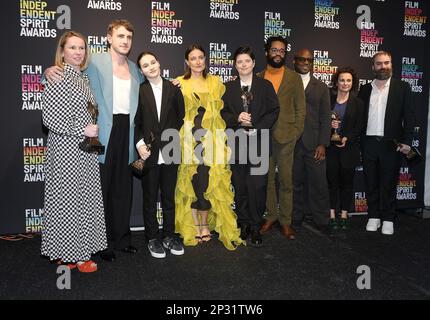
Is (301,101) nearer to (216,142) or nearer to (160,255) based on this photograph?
(216,142)

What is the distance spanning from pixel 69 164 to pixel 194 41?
2458 mm

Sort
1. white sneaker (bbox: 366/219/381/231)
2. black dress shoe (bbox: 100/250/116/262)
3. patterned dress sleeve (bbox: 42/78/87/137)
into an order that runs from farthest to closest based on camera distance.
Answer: white sneaker (bbox: 366/219/381/231) < black dress shoe (bbox: 100/250/116/262) < patterned dress sleeve (bbox: 42/78/87/137)

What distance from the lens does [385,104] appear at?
4.94m

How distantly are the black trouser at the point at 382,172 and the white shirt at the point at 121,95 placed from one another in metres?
2.82

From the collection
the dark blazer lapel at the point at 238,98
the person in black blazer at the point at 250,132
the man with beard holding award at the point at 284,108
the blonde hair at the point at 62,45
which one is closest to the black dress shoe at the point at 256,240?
Answer: the person in black blazer at the point at 250,132

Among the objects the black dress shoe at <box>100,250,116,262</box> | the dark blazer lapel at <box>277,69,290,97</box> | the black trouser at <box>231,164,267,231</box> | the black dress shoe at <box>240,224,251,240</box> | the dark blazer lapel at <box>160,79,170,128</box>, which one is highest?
the dark blazer lapel at <box>277,69,290,97</box>

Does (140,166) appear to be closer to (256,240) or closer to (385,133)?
(256,240)

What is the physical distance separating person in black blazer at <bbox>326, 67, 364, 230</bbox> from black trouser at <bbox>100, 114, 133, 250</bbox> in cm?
239

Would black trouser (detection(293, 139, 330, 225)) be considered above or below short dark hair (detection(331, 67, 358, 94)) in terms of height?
below

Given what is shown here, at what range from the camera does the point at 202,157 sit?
14.2ft

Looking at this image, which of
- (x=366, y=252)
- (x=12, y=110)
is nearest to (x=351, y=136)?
(x=366, y=252)

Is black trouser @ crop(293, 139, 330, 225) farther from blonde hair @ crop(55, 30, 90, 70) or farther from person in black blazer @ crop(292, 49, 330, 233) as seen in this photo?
blonde hair @ crop(55, 30, 90, 70)

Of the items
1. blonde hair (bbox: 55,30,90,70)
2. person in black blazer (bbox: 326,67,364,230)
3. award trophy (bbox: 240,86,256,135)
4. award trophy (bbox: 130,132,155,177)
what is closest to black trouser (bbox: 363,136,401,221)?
person in black blazer (bbox: 326,67,364,230)

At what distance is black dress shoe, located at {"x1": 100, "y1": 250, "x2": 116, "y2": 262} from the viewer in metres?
4.04
